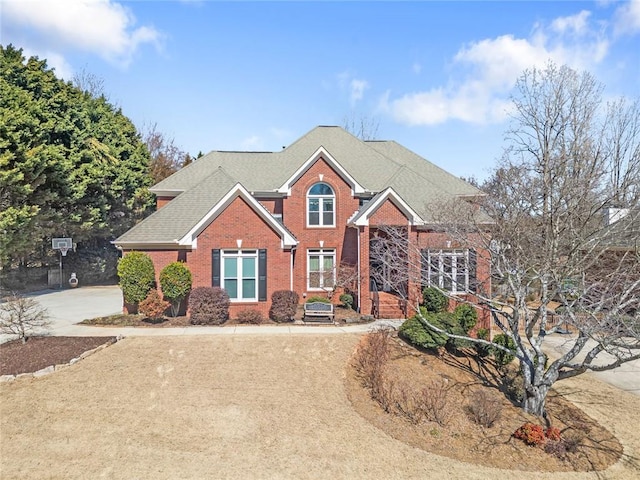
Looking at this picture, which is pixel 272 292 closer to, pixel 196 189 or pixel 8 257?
pixel 196 189

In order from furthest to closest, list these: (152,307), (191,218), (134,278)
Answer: (191,218), (134,278), (152,307)

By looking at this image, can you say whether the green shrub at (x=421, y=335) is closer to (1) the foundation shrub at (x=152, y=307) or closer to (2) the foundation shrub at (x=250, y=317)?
(2) the foundation shrub at (x=250, y=317)

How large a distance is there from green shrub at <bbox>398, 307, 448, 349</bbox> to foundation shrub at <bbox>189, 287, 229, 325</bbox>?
6.94 meters

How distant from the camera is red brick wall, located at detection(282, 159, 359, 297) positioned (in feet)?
69.2

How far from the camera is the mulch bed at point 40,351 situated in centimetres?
1115

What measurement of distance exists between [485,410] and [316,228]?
41.8ft

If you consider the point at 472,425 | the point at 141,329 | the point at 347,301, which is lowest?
the point at 472,425

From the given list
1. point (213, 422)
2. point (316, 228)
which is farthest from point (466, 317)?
point (213, 422)

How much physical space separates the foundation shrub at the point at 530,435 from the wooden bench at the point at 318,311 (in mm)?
8017

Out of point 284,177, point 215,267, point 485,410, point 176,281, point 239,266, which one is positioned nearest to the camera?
point 485,410

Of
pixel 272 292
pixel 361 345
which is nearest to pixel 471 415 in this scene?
pixel 361 345

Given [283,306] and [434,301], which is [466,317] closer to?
[434,301]

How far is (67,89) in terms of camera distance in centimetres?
2998

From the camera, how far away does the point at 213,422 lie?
30.3 feet
